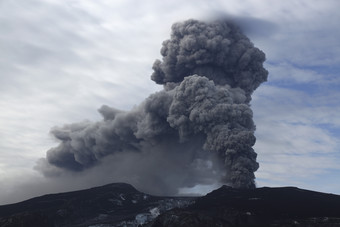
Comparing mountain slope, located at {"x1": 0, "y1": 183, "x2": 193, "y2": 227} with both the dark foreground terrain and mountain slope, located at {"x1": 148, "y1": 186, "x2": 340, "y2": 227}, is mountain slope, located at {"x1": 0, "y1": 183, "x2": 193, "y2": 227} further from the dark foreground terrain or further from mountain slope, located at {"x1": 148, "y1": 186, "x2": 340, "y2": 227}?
mountain slope, located at {"x1": 148, "y1": 186, "x2": 340, "y2": 227}

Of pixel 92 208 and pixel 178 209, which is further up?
pixel 92 208

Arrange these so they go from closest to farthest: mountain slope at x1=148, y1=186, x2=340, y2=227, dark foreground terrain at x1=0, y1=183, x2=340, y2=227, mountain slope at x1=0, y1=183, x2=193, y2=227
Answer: mountain slope at x1=148, y1=186, x2=340, y2=227
dark foreground terrain at x1=0, y1=183, x2=340, y2=227
mountain slope at x1=0, y1=183, x2=193, y2=227

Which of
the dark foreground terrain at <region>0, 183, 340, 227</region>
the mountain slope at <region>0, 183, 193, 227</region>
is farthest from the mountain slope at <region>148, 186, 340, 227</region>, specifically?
the mountain slope at <region>0, 183, 193, 227</region>

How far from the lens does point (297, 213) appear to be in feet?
279

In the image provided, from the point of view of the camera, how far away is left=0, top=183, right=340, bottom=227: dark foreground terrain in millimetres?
82688

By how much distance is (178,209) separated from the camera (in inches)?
3620

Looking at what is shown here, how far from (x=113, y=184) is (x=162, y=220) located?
70500mm

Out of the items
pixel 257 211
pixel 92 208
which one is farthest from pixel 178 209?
pixel 92 208

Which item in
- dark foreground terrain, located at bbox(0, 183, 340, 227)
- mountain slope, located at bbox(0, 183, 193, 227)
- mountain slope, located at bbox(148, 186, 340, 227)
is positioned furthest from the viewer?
mountain slope, located at bbox(0, 183, 193, 227)

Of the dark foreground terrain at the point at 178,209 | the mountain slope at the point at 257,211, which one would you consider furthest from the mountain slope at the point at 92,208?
the mountain slope at the point at 257,211

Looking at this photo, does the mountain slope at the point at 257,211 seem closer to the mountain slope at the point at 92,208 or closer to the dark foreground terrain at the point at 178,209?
the dark foreground terrain at the point at 178,209

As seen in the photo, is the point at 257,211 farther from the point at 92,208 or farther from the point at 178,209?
the point at 92,208

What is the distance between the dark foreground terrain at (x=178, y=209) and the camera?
8269 cm

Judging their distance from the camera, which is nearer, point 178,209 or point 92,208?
point 178,209
